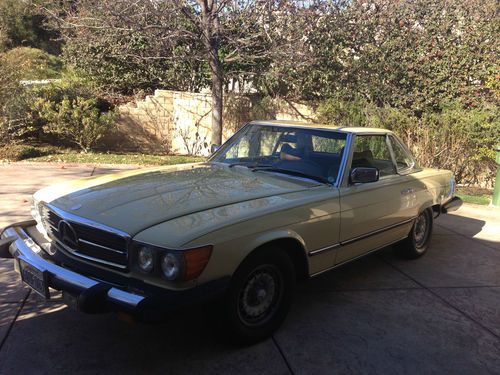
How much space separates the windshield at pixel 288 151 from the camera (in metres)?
4.15

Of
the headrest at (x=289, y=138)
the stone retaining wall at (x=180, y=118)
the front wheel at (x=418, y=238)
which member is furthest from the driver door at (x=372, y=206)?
the stone retaining wall at (x=180, y=118)

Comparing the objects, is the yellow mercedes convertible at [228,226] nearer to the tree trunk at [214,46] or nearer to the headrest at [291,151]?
the headrest at [291,151]

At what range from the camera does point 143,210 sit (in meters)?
3.07

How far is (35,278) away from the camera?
3.03 metres

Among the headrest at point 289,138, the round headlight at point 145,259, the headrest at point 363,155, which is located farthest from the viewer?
the headrest at point 289,138

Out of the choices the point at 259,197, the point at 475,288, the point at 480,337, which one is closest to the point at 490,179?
the point at 475,288

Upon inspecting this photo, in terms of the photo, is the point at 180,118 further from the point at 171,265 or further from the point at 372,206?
the point at 171,265

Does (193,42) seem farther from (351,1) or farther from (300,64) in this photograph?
(351,1)

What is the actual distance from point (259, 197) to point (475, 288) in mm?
2701

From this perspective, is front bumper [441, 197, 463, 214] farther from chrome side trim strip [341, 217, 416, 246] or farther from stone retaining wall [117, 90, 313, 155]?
stone retaining wall [117, 90, 313, 155]

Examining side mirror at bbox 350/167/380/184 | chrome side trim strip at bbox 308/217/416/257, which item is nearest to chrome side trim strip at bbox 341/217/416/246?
chrome side trim strip at bbox 308/217/416/257

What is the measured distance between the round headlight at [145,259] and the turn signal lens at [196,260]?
22 centimetres

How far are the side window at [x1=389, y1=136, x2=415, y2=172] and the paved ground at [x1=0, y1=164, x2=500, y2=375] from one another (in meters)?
1.20

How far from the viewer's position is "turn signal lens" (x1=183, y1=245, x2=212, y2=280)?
2684mm
